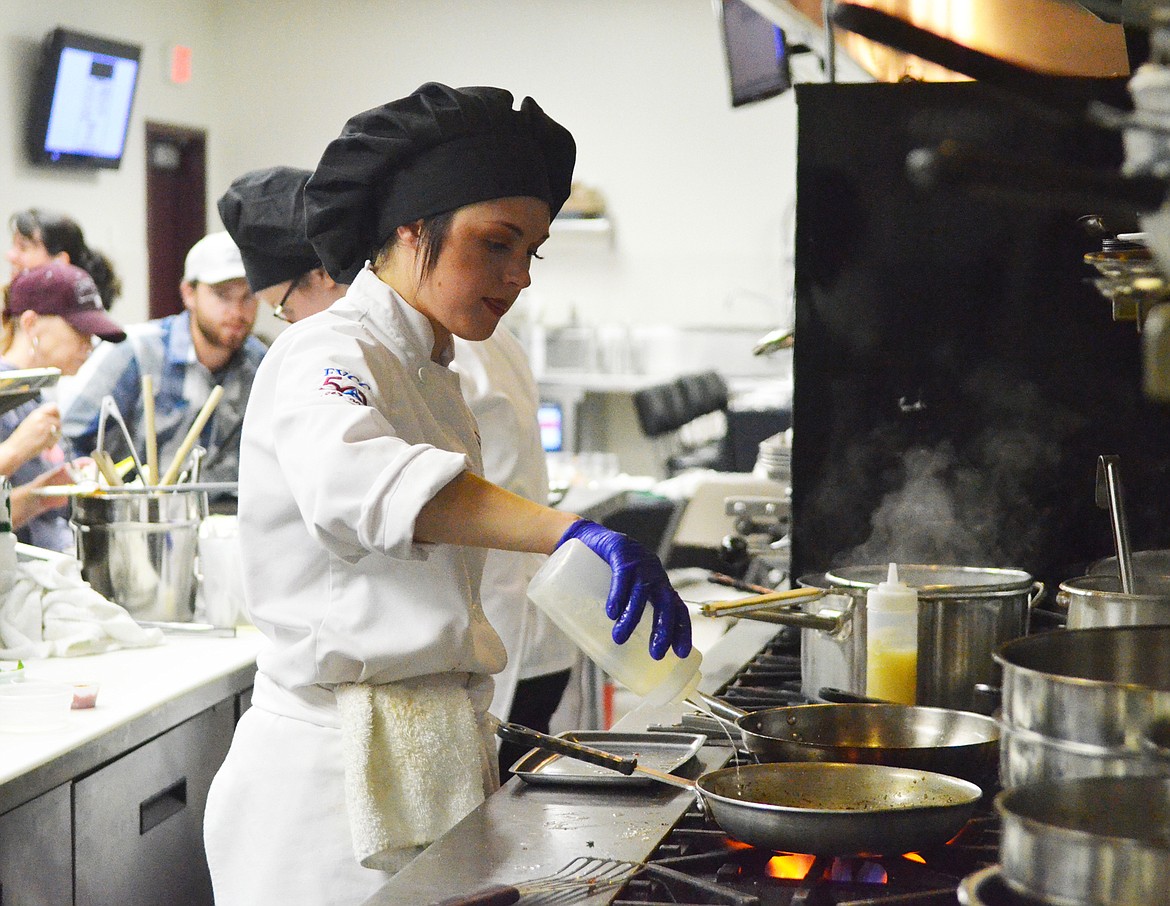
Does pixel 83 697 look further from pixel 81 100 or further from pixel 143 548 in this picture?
pixel 81 100

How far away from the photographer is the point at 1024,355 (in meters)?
2.29

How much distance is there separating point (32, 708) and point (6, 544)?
1.72ft

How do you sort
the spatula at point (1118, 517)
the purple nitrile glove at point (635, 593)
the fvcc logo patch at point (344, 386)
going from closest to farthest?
the purple nitrile glove at point (635, 593)
the fvcc logo patch at point (344, 386)
the spatula at point (1118, 517)

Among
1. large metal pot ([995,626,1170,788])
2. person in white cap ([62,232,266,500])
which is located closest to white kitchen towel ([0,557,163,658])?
person in white cap ([62,232,266,500])

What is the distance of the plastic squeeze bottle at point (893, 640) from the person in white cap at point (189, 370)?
8.92 feet

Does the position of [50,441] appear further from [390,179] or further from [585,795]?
[585,795]

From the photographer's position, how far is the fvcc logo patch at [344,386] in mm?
1420

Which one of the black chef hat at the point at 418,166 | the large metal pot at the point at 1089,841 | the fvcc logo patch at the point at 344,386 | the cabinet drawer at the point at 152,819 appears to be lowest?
the cabinet drawer at the point at 152,819

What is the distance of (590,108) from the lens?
889 cm

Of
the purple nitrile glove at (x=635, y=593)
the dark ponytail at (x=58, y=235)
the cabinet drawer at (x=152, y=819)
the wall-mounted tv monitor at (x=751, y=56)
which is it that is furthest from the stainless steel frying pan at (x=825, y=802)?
the dark ponytail at (x=58, y=235)

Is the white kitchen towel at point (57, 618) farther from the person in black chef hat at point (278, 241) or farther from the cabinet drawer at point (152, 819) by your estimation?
the person in black chef hat at point (278, 241)

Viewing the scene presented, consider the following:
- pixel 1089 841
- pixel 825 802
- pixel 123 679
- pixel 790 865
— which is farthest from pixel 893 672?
pixel 123 679

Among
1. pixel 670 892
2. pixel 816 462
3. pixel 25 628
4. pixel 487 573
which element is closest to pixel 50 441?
pixel 25 628

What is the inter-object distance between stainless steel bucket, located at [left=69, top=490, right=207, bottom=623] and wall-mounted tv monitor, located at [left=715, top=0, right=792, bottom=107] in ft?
7.86
